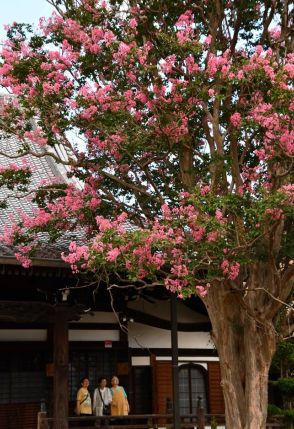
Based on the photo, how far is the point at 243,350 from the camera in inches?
335

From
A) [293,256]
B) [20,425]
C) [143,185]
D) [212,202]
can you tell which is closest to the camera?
[212,202]

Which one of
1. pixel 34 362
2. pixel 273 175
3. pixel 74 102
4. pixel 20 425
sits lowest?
pixel 20 425

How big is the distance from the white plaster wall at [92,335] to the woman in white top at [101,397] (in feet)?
2.94

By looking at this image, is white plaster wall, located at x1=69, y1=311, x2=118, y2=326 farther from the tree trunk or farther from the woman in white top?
the tree trunk

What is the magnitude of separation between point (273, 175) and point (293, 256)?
1.11m

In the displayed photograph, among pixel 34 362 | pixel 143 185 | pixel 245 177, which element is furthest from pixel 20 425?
pixel 245 177

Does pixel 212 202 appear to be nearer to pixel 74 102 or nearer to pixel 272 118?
pixel 272 118

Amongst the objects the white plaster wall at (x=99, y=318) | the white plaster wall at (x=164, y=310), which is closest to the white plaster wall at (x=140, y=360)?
the white plaster wall at (x=164, y=310)

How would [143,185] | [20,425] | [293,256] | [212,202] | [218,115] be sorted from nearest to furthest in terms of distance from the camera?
1. [212,202]
2. [293,256]
3. [218,115]
4. [143,185]
5. [20,425]

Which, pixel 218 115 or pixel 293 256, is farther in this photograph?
pixel 218 115

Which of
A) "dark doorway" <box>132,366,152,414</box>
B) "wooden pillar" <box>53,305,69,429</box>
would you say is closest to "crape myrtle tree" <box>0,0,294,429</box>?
"wooden pillar" <box>53,305,69,429</box>

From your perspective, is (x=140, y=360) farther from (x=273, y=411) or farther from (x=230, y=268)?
(x=230, y=268)

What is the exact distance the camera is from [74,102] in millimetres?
8211

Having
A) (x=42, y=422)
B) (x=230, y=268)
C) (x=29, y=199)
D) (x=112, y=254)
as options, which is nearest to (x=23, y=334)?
(x=42, y=422)
